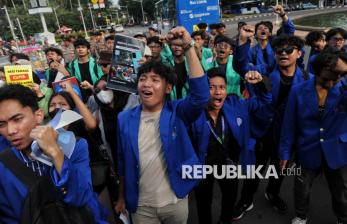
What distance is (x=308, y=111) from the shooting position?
234 centimetres

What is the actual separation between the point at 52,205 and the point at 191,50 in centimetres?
113

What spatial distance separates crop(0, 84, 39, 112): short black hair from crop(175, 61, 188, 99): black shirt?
2.16 m

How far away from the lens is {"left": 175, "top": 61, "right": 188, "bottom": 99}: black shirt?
12.0 ft

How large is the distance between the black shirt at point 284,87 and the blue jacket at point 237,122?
1.38 feet

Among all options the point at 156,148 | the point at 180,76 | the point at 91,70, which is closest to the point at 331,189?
the point at 156,148

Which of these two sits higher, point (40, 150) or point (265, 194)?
point (40, 150)

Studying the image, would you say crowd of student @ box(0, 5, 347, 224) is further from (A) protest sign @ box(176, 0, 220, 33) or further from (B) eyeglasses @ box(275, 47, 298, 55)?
(A) protest sign @ box(176, 0, 220, 33)

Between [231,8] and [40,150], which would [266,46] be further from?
[231,8]

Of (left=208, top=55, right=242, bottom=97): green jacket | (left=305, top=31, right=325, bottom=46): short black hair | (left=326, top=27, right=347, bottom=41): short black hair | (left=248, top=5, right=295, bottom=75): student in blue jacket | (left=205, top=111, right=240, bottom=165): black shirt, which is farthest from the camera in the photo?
(left=248, top=5, right=295, bottom=75): student in blue jacket

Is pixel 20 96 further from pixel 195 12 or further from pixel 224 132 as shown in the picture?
pixel 195 12

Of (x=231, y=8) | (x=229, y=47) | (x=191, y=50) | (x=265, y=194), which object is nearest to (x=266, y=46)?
(x=229, y=47)

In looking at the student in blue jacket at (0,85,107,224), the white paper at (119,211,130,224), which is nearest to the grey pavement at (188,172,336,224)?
the white paper at (119,211,130,224)

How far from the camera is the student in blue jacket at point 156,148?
6.29ft

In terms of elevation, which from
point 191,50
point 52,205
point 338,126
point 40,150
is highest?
point 191,50
